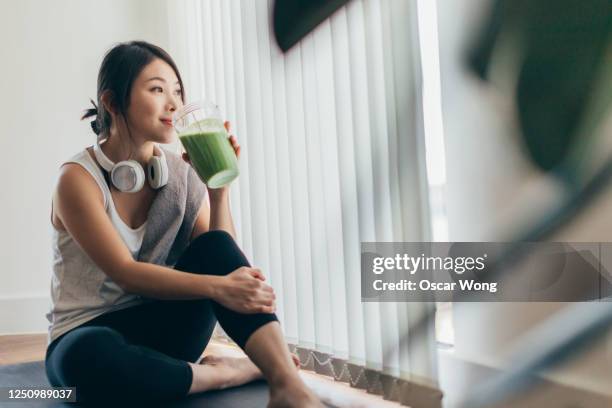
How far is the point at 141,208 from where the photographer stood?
4.98ft

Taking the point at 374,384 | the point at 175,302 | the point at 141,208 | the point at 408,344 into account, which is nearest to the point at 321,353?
the point at 374,384

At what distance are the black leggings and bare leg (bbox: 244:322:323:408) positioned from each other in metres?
0.02

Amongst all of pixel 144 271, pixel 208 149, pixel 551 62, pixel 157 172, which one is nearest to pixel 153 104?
pixel 157 172

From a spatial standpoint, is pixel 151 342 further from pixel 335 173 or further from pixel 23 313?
pixel 23 313

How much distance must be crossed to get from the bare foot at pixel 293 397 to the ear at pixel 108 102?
69 cm

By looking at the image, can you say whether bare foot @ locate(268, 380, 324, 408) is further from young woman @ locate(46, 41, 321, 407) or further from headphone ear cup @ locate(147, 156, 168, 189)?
headphone ear cup @ locate(147, 156, 168, 189)

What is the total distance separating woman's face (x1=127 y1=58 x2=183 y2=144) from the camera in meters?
1.45

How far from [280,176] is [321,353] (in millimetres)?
518

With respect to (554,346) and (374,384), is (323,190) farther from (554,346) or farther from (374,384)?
(554,346)

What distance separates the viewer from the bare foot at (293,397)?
120cm

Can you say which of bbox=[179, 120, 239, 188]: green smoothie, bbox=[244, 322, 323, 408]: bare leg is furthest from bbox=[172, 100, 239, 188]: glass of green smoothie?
bbox=[244, 322, 323, 408]: bare leg

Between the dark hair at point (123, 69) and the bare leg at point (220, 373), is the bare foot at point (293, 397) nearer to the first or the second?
the bare leg at point (220, 373)

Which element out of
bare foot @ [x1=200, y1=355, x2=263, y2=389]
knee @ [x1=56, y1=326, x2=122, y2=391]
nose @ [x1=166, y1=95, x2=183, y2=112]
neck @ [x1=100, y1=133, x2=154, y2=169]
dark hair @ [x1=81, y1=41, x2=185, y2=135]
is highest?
dark hair @ [x1=81, y1=41, x2=185, y2=135]

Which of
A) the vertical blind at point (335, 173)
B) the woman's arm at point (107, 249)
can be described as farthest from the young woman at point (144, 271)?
the vertical blind at point (335, 173)
